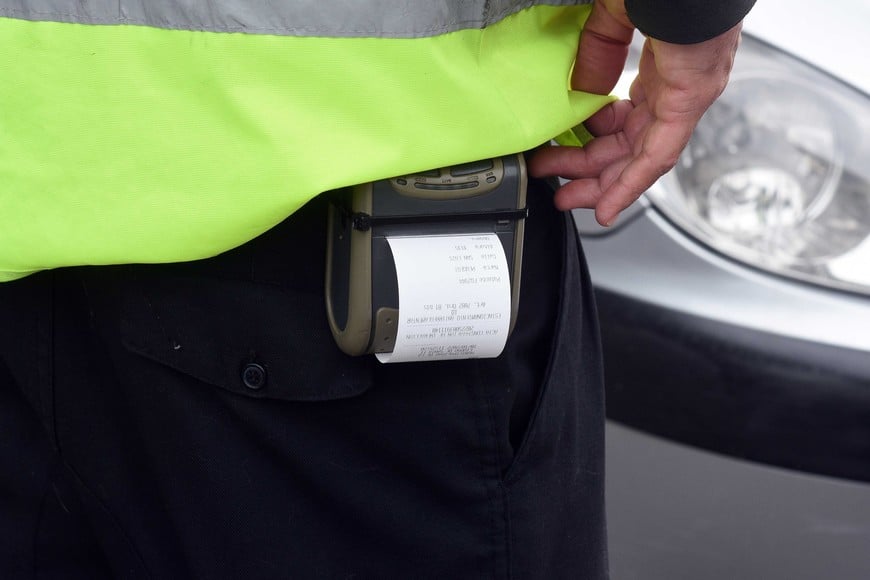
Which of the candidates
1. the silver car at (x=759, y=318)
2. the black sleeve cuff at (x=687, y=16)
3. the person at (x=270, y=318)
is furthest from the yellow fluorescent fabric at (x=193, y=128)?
the silver car at (x=759, y=318)

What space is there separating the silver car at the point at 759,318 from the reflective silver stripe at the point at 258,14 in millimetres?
1035

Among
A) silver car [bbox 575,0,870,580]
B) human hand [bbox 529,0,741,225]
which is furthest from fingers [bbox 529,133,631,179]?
silver car [bbox 575,0,870,580]

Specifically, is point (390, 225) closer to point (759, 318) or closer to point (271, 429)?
point (271, 429)

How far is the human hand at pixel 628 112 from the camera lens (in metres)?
1.00

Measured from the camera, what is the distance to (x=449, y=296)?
98cm

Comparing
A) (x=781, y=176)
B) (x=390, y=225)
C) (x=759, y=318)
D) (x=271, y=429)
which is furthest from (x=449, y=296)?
(x=781, y=176)

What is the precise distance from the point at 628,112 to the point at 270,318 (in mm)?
465

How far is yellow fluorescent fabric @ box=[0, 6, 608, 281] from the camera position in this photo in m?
0.86

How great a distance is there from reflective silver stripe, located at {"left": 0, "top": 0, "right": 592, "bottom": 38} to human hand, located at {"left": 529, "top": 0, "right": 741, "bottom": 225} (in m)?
0.25

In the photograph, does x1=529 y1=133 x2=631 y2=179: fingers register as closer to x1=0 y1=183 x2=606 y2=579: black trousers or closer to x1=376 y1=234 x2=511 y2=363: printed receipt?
x1=0 y1=183 x2=606 y2=579: black trousers

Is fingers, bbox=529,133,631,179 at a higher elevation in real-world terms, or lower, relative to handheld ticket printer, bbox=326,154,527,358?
higher

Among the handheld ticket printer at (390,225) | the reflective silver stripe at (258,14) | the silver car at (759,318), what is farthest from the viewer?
the silver car at (759,318)

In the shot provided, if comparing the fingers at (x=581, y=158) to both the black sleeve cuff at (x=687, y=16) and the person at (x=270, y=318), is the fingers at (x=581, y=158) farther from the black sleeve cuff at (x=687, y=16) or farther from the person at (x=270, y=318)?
the black sleeve cuff at (x=687, y=16)

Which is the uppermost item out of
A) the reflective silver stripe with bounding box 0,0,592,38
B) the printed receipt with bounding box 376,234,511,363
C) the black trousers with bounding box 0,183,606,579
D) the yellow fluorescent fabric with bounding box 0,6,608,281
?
the reflective silver stripe with bounding box 0,0,592,38
